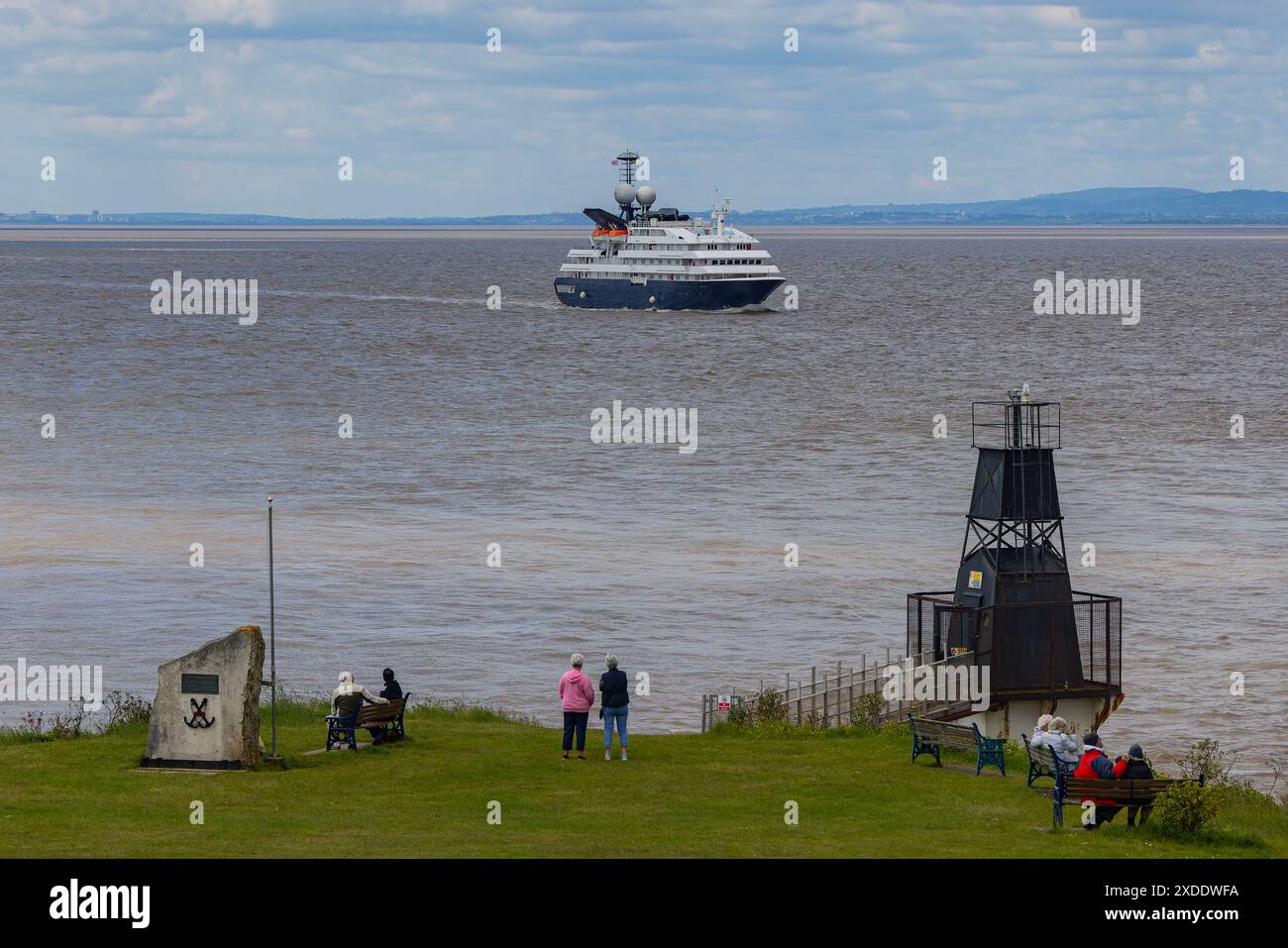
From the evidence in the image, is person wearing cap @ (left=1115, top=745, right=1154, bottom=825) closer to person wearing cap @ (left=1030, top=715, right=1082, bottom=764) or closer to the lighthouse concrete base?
person wearing cap @ (left=1030, top=715, right=1082, bottom=764)

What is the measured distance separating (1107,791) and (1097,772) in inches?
20.6

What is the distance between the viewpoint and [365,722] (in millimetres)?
18234

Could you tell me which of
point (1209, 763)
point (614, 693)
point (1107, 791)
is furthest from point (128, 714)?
point (1209, 763)

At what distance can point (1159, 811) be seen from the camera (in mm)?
14859

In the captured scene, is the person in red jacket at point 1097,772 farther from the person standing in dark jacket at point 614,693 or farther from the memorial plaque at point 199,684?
the memorial plaque at point 199,684

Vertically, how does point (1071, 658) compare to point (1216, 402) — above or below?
below

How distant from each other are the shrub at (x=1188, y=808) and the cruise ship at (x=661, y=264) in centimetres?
9366

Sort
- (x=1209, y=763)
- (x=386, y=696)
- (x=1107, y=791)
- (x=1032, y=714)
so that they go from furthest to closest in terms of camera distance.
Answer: (x=1032, y=714)
(x=386, y=696)
(x=1209, y=763)
(x=1107, y=791)

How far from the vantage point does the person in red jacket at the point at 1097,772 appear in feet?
48.7

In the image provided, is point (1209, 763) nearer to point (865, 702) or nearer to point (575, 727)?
point (865, 702)

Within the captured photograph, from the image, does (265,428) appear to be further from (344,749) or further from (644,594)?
(344,749)
